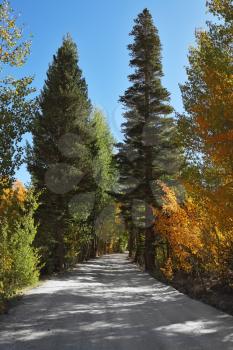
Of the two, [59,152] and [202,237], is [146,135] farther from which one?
[202,237]

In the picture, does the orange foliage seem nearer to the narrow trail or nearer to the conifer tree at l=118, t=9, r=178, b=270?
the narrow trail

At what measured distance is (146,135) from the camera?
2823 cm

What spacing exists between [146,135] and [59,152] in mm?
5911

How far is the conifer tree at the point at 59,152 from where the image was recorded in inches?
1032

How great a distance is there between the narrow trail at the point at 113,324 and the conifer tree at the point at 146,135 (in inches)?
543

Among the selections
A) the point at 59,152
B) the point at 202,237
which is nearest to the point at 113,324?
the point at 202,237

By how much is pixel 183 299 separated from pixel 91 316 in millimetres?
4475

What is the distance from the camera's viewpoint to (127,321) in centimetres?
967

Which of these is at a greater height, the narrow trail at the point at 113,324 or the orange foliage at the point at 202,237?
the orange foliage at the point at 202,237

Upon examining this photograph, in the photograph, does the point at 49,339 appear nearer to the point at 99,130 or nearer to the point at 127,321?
the point at 127,321

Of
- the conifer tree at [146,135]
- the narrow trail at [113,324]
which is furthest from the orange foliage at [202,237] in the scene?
the conifer tree at [146,135]

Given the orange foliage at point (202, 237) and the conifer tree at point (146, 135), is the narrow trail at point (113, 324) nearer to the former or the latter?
the orange foliage at point (202, 237)

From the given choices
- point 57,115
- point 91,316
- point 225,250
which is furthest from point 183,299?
point 57,115

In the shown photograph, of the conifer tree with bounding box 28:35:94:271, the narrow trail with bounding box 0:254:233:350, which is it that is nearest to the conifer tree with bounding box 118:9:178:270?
the conifer tree with bounding box 28:35:94:271
